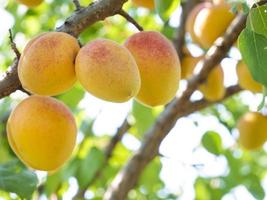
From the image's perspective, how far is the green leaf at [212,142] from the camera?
2256 millimetres

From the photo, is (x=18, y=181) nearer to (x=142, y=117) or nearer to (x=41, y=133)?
(x=41, y=133)

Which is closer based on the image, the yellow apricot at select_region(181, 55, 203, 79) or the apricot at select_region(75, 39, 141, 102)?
the apricot at select_region(75, 39, 141, 102)

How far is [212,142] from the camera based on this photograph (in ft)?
7.43

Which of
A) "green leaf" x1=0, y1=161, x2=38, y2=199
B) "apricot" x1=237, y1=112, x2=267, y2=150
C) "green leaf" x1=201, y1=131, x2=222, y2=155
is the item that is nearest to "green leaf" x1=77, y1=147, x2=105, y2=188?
"green leaf" x1=201, y1=131, x2=222, y2=155

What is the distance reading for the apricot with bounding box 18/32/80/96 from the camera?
1053mm

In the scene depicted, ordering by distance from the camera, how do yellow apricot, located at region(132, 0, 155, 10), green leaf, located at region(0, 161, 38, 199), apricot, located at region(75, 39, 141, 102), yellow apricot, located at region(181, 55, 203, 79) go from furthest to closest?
yellow apricot, located at region(181, 55, 203, 79) → yellow apricot, located at region(132, 0, 155, 10) → green leaf, located at region(0, 161, 38, 199) → apricot, located at region(75, 39, 141, 102)

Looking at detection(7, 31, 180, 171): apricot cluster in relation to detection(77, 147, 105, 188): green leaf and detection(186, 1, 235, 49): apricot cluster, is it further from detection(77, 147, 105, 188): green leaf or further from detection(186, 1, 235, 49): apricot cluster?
detection(77, 147, 105, 188): green leaf

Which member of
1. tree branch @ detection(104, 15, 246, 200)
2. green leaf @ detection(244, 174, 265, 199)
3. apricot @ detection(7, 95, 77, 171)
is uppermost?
apricot @ detection(7, 95, 77, 171)

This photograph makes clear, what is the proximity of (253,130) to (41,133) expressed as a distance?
1178 millimetres

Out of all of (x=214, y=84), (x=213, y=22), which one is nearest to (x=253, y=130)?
(x=214, y=84)

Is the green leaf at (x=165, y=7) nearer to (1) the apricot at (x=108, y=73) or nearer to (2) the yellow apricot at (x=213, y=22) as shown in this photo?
(2) the yellow apricot at (x=213, y=22)

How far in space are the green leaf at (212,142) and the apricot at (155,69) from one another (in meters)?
1.08

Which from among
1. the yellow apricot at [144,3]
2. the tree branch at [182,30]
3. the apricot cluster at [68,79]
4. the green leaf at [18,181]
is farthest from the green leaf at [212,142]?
the apricot cluster at [68,79]

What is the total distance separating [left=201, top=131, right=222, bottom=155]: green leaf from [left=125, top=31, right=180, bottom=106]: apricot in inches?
42.5
